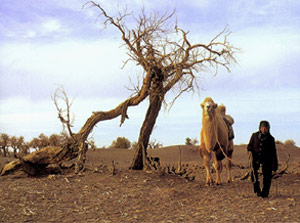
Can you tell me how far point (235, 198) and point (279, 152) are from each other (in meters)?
21.0

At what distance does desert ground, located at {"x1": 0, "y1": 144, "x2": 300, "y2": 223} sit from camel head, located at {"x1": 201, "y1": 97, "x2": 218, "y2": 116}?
7.20 ft

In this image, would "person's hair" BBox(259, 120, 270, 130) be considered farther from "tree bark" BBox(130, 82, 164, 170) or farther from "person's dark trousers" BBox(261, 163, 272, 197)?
"tree bark" BBox(130, 82, 164, 170)

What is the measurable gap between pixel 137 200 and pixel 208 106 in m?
3.28

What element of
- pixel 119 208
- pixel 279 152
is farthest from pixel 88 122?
pixel 279 152

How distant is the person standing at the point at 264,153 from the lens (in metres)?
10.1

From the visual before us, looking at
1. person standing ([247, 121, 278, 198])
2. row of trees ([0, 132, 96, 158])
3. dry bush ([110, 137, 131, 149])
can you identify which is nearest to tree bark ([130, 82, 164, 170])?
person standing ([247, 121, 278, 198])

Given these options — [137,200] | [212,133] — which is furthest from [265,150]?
[137,200]

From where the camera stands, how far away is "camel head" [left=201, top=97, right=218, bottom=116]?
11.2 m

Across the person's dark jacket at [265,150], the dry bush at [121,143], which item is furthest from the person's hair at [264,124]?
the dry bush at [121,143]

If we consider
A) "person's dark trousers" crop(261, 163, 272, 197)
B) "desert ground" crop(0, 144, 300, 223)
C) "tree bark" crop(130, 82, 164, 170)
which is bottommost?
"desert ground" crop(0, 144, 300, 223)

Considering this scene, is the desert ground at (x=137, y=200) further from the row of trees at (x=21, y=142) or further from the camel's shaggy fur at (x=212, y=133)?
the row of trees at (x=21, y=142)

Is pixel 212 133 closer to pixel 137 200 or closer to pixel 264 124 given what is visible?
pixel 264 124

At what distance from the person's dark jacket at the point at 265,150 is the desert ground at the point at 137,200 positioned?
0.68 m

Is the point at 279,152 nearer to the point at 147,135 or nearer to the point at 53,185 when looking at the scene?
the point at 147,135
